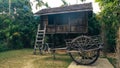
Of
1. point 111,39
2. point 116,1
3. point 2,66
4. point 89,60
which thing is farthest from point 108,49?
point 2,66

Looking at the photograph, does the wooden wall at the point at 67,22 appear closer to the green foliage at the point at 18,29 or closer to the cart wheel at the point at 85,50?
the green foliage at the point at 18,29

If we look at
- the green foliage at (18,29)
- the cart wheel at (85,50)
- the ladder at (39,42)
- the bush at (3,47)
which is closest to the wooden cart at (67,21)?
the ladder at (39,42)

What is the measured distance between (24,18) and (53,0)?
12724 mm

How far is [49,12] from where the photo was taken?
52.1 ft

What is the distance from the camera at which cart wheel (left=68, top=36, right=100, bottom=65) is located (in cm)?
991

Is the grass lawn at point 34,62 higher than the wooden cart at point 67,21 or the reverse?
the reverse

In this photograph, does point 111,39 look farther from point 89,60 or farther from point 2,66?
point 2,66

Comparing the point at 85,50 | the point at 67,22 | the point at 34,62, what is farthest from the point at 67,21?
the point at 85,50

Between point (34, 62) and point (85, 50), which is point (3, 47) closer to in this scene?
point (34, 62)

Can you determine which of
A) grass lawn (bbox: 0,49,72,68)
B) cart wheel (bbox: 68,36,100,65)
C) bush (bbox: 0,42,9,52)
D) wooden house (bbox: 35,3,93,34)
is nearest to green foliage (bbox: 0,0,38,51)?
bush (bbox: 0,42,9,52)

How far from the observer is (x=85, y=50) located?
9820mm

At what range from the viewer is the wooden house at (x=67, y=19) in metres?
14.8

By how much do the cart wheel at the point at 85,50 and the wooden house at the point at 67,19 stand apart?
4329mm

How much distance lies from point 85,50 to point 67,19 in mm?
6900
